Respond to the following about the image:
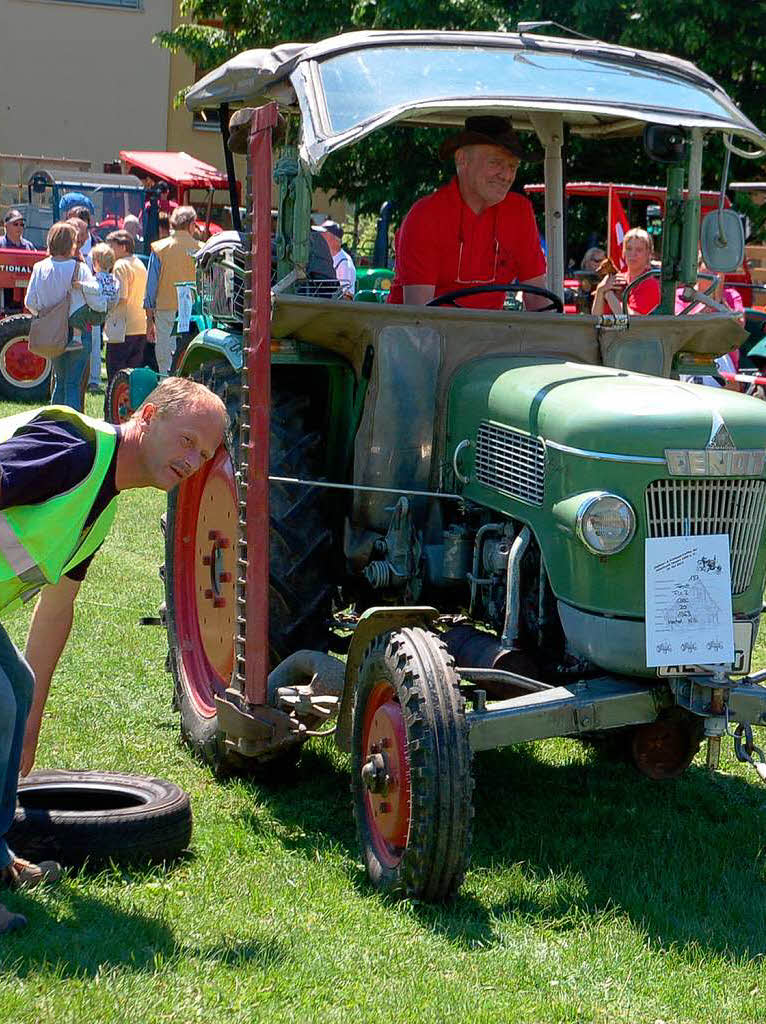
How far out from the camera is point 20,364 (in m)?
14.7

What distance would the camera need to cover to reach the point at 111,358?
13477 mm

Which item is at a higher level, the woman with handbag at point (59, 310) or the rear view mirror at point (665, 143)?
the rear view mirror at point (665, 143)

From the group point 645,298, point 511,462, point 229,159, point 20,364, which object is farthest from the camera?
point 20,364

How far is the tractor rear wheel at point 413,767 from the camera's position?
3768mm

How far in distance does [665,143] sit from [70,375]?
23.8 ft

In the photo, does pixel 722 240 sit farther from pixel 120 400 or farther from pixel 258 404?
pixel 120 400

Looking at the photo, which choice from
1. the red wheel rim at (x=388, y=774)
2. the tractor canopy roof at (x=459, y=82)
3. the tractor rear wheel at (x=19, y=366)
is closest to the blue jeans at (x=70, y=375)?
the tractor rear wheel at (x=19, y=366)

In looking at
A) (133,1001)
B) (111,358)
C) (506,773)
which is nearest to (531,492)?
(506,773)

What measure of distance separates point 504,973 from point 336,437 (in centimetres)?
207

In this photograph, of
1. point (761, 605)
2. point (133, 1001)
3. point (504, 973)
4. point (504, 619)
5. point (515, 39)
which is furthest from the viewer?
point (515, 39)

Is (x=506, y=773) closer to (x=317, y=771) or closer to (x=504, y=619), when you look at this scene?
(x=317, y=771)

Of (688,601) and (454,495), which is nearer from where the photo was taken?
(688,601)

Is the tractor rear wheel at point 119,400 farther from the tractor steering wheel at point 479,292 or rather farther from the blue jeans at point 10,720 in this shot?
the blue jeans at point 10,720

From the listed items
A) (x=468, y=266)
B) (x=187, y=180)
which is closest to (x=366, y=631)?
(x=468, y=266)
